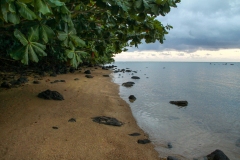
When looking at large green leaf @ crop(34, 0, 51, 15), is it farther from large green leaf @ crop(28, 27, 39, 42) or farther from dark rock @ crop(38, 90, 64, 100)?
dark rock @ crop(38, 90, 64, 100)

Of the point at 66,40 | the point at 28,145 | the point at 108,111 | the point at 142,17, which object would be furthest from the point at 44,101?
the point at 142,17

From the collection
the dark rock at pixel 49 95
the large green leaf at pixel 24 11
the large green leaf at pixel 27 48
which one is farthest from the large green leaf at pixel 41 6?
the dark rock at pixel 49 95

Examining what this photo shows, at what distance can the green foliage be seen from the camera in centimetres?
276

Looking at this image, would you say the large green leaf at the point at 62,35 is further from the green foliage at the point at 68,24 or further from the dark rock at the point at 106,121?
the dark rock at the point at 106,121

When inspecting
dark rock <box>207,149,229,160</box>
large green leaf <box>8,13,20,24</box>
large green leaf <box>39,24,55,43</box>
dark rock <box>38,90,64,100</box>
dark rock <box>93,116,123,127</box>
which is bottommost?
dark rock <box>207,149,229,160</box>

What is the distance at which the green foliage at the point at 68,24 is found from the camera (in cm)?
276

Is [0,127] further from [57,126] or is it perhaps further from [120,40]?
[120,40]

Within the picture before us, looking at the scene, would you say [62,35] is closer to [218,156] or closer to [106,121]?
[106,121]

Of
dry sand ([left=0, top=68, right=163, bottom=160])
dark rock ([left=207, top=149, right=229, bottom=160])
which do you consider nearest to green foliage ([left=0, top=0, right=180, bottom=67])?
dry sand ([left=0, top=68, right=163, bottom=160])

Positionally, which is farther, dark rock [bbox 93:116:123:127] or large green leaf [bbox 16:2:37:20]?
dark rock [bbox 93:116:123:127]

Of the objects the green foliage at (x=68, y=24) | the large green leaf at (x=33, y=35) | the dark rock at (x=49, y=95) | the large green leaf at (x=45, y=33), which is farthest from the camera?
the dark rock at (x=49, y=95)

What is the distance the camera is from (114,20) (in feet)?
21.5

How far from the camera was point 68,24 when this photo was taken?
13.5 ft

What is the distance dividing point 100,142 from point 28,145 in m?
1.63
